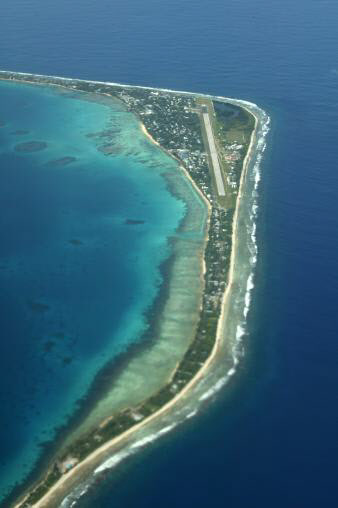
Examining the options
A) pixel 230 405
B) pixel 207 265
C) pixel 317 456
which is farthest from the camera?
pixel 207 265

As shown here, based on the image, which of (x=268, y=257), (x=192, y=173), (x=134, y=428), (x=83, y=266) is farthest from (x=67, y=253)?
(x=134, y=428)

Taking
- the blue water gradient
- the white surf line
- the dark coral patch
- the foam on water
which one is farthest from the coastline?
the dark coral patch

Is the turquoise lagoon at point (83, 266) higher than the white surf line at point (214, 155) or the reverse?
the reverse

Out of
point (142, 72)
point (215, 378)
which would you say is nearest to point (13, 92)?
point (142, 72)

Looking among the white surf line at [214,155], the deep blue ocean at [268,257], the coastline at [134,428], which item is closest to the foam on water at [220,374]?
the coastline at [134,428]

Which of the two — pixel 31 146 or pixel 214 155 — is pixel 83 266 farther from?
pixel 31 146

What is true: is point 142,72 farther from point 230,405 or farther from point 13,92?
point 230,405

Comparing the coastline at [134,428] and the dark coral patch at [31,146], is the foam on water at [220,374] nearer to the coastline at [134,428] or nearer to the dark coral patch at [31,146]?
the coastline at [134,428]
